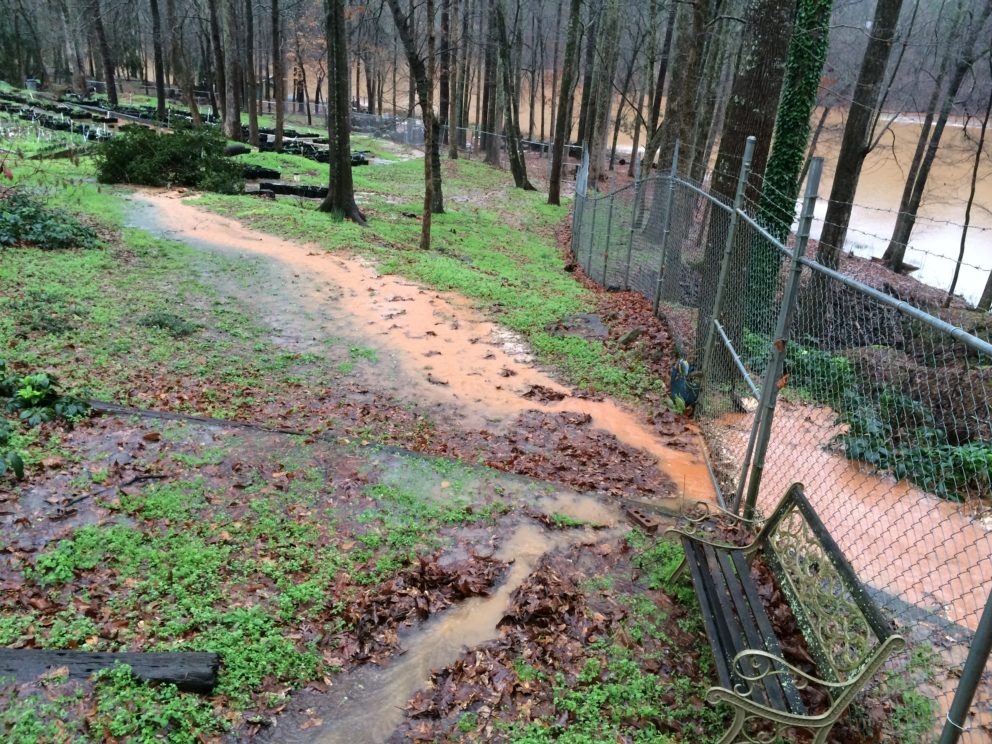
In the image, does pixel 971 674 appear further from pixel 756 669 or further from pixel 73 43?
pixel 73 43

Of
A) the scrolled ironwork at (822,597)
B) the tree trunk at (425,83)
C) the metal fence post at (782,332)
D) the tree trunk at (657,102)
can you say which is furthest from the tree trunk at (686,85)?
the scrolled ironwork at (822,597)

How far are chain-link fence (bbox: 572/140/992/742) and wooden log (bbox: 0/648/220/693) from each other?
11.4 ft

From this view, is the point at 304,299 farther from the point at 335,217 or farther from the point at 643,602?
the point at 643,602

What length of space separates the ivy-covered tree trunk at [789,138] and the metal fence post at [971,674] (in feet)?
18.9

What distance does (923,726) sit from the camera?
3.62m

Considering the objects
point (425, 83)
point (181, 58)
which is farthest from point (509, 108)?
point (181, 58)

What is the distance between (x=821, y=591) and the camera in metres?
3.54

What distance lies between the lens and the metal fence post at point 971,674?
2281mm

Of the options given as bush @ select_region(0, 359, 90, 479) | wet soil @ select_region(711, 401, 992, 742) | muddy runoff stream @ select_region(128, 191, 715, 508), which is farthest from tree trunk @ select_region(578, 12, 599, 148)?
bush @ select_region(0, 359, 90, 479)

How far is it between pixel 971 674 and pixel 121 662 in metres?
3.78

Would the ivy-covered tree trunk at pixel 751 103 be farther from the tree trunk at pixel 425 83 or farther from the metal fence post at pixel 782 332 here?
the tree trunk at pixel 425 83

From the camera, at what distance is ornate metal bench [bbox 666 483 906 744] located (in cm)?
306

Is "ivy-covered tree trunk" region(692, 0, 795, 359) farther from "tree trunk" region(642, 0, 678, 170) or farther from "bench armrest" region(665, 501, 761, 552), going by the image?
"tree trunk" region(642, 0, 678, 170)

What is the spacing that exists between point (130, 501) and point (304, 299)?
6558 mm
